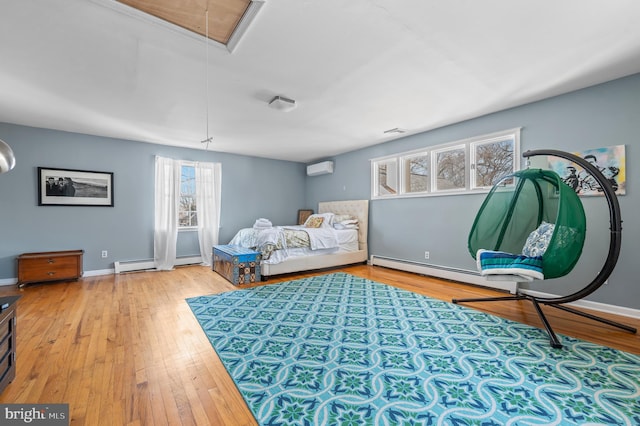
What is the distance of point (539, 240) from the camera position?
2.74 m

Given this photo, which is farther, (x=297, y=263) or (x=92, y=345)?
(x=297, y=263)

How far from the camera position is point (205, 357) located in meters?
1.97

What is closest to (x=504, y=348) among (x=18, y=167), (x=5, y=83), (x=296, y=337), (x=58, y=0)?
(x=296, y=337)

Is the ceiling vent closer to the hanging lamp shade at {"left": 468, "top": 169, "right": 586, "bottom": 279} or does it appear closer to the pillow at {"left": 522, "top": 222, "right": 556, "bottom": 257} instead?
Answer: the hanging lamp shade at {"left": 468, "top": 169, "right": 586, "bottom": 279}

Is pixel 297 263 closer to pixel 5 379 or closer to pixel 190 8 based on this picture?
pixel 5 379

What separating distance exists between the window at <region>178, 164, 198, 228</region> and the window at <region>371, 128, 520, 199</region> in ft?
12.5

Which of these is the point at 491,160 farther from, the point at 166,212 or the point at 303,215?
the point at 166,212

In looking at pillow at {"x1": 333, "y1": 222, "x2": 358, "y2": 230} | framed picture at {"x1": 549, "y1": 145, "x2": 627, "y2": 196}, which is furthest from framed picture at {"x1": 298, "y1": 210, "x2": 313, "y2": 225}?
framed picture at {"x1": 549, "y1": 145, "x2": 627, "y2": 196}

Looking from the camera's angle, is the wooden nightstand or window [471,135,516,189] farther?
the wooden nightstand

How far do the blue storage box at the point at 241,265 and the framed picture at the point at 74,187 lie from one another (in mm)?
2479

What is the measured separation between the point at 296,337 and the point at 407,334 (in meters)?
0.97

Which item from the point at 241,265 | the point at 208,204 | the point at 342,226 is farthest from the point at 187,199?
the point at 342,226

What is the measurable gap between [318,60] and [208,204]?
14.1 feet

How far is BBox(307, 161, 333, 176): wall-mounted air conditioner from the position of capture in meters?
6.32
